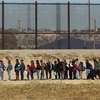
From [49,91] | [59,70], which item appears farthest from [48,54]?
[49,91]

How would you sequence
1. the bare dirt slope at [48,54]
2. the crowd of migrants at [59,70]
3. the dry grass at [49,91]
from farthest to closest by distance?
the bare dirt slope at [48,54], the crowd of migrants at [59,70], the dry grass at [49,91]

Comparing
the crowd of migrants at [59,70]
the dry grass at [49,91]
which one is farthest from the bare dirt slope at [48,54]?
the dry grass at [49,91]

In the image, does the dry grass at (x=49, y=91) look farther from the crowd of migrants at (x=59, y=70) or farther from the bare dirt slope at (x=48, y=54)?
the bare dirt slope at (x=48, y=54)

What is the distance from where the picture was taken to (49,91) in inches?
770

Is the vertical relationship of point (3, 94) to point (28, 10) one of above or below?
below

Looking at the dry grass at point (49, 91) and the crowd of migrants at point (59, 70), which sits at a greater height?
the crowd of migrants at point (59, 70)

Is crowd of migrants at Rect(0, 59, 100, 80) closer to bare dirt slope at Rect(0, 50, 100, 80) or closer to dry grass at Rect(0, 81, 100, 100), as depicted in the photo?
dry grass at Rect(0, 81, 100, 100)

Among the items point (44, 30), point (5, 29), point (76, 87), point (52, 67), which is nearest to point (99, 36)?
point (44, 30)

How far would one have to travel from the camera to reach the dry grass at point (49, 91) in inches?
746

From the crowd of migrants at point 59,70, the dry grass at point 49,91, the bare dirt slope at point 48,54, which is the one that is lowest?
the dry grass at point 49,91

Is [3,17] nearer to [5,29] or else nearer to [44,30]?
[5,29]

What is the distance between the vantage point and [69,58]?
122 feet

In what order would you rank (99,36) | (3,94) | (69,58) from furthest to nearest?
1. (99,36)
2. (69,58)
3. (3,94)

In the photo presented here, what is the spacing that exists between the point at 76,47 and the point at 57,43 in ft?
6.12
